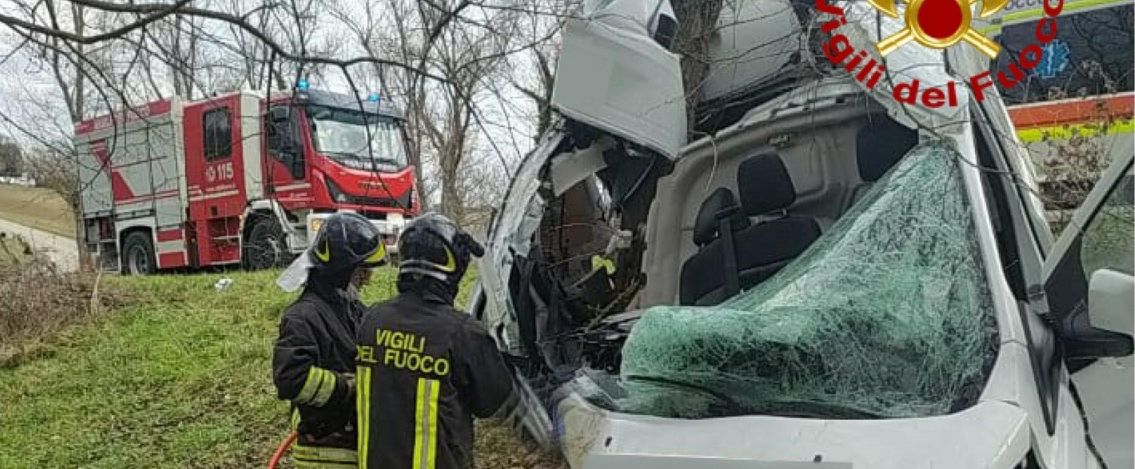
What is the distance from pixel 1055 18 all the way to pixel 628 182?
4.25m

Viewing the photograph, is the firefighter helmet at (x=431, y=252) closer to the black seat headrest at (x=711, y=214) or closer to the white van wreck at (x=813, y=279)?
the white van wreck at (x=813, y=279)

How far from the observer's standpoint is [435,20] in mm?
4602

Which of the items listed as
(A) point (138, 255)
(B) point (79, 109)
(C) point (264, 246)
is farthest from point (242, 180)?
(B) point (79, 109)

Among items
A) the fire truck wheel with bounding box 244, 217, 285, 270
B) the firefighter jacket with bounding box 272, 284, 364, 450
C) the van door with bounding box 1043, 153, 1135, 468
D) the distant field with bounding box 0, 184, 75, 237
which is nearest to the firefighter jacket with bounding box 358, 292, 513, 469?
the firefighter jacket with bounding box 272, 284, 364, 450

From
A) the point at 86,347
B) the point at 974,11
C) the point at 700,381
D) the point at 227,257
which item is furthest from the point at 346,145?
the point at 700,381

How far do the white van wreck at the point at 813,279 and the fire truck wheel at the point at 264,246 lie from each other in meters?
8.93

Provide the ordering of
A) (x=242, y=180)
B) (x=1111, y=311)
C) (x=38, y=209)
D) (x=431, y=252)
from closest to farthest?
(x=1111, y=311)
(x=431, y=252)
(x=242, y=180)
(x=38, y=209)

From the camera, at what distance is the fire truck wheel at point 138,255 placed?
50.4ft

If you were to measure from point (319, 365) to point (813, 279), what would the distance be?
1.57 metres

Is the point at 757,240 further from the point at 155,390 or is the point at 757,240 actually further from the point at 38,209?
the point at 38,209

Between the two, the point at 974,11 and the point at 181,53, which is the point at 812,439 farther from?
the point at 181,53

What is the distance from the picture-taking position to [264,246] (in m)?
12.7

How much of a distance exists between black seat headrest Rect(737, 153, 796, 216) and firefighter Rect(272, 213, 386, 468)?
1.63 m

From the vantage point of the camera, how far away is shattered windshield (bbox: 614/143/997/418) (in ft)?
6.97
